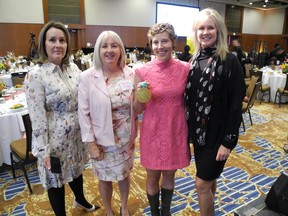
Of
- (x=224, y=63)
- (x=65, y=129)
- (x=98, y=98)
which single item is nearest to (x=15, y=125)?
(x=65, y=129)

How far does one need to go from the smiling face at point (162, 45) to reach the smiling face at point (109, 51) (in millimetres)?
281

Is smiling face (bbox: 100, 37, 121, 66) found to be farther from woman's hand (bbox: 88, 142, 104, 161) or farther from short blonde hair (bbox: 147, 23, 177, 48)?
woman's hand (bbox: 88, 142, 104, 161)

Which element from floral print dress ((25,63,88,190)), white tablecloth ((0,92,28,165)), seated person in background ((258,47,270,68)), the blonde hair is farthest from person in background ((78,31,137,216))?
seated person in background ((258,47,270,68))

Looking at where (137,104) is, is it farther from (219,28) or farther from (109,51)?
(219,28)

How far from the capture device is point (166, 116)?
1.70 meters

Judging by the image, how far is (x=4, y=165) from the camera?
130 inches

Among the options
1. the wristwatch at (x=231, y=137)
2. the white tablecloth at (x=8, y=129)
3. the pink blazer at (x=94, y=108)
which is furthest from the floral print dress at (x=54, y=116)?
the white tablecloth at (x=8, y=129)

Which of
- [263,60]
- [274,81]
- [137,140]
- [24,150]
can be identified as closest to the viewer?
[24,150]

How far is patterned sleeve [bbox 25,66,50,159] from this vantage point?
5.42ft

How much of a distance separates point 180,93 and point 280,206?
1.06m

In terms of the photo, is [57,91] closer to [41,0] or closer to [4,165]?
[4,165]

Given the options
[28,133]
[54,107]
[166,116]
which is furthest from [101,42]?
[28,133]

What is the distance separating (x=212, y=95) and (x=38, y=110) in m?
1.19

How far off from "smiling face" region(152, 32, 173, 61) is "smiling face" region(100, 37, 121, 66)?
11.1 inches
